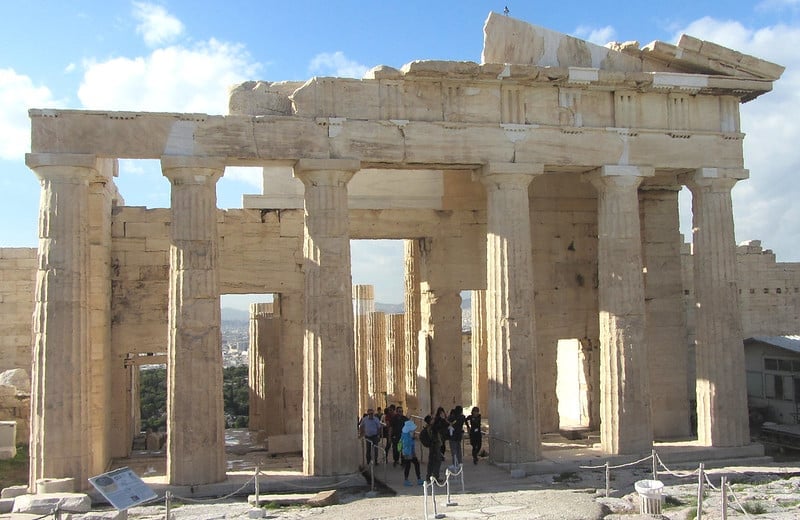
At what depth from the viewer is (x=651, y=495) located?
1217 centimetres

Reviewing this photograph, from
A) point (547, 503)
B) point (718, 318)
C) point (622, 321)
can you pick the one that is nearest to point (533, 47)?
point (622, 321)

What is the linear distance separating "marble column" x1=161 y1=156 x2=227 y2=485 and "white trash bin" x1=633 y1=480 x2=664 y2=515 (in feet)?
23.3

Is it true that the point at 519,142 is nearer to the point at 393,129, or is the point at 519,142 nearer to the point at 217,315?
the point at 393,129

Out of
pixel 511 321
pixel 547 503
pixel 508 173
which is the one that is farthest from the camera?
pixel 508 173

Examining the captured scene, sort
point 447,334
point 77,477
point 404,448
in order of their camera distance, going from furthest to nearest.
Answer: point 447,334 → point 404,448 → point 77,477

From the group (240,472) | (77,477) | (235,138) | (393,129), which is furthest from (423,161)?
(77,477)

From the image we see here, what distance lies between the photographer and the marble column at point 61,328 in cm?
1420

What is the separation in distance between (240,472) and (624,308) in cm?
816

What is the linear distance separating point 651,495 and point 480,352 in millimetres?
11319

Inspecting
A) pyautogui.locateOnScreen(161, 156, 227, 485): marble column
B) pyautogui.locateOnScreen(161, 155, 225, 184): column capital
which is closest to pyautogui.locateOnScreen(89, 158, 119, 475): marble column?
pyautogui.locateOnScreen(161, 155, 225, 184): column capital

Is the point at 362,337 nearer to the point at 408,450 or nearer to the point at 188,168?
the point at 408,450

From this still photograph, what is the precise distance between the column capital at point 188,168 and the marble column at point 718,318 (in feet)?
33.0

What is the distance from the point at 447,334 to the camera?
2038 cm

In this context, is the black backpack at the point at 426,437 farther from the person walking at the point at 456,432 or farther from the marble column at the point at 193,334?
the marble column at the point at 193,334
